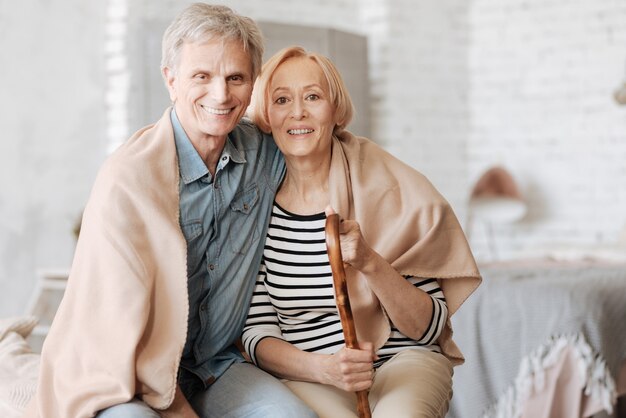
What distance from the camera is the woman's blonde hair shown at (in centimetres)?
Result: 239

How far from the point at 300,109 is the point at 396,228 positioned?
1.29 ft

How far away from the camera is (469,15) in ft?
23.8

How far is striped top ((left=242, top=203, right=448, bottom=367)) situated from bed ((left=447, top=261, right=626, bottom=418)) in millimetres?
1333

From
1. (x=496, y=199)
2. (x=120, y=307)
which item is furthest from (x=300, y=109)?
(x=496, y=199)

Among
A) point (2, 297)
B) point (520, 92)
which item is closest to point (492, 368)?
point (2, 297)

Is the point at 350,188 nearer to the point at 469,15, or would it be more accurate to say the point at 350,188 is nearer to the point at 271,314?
the point at 271,314

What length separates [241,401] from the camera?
214 centimetres

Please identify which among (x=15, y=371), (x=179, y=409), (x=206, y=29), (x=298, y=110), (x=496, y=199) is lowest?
(x=496, y=199)

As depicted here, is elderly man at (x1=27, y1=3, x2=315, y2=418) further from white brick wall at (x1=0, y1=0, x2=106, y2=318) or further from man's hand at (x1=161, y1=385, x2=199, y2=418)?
white brick wall at (x1=0, y1=0, x2=106, y2=318)

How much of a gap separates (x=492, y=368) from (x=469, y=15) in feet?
13.9

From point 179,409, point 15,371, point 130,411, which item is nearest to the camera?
point 130,411

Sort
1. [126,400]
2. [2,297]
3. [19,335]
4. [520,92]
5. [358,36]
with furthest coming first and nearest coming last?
1. [520,92]
2. [358,36]
3. [2,297]
4. [19,335]
5. [126,400]

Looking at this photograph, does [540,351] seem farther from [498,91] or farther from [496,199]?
[498,91]

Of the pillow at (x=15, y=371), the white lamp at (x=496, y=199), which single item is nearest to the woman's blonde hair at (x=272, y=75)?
the pillow at (x=15, y=371)
